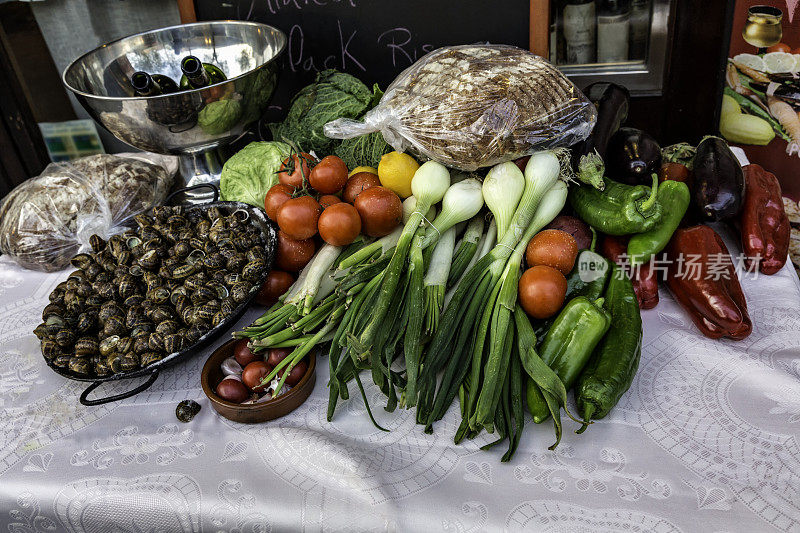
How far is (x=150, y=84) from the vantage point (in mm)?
1610

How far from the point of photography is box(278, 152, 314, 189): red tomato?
4.78 ft

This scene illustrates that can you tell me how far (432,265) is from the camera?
127cm

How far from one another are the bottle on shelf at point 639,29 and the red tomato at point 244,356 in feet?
5.77

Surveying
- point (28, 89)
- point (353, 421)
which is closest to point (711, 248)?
point (353, 421)

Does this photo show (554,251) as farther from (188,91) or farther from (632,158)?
(188,91)

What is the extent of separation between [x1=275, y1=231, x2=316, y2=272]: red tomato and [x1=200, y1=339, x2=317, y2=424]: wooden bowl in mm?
306

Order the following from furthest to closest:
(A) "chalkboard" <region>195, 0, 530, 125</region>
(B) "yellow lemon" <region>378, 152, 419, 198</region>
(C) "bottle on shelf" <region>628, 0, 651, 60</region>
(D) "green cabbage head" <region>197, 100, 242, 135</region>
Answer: (C) "bottle on shelf" <region>628, 0, 651, 60</region>, (A) "chalkboard" <region>195, 0, 530, 125</region>, (D) "green cabbage head" <region>197, 100, 242, 135</region>, (B) "yellow lemon" <region>378, 152, 419, 198</region>

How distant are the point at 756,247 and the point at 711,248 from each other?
17cm

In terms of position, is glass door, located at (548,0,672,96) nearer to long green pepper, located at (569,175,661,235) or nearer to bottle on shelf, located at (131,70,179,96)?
long green pepper, located at (569,175,661,235)

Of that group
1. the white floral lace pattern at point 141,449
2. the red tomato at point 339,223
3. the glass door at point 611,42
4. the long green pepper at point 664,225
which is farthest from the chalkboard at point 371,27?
the white floral lace pattern at point 141,449

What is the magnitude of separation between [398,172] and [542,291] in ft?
1.66

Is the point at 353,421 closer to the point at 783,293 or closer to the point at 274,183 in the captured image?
the point at 274,183

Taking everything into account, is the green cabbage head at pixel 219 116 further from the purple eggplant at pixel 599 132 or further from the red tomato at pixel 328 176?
the purple eggplant at pixel 599 132

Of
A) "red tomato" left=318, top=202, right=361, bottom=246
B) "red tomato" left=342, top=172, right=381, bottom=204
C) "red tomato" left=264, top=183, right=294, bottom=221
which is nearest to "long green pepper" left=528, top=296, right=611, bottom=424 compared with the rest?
"red tomato" left=318, top=202, right=361, bottom=246
